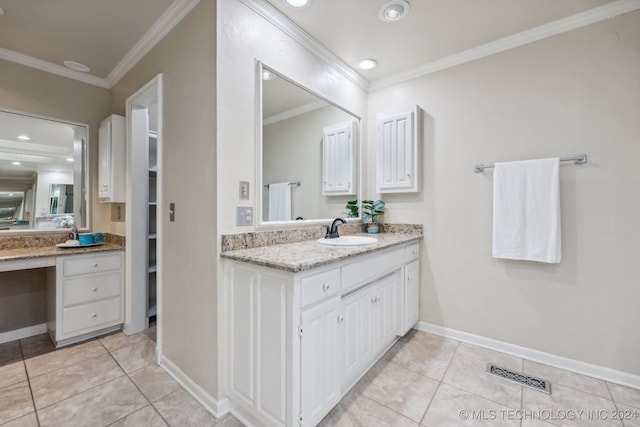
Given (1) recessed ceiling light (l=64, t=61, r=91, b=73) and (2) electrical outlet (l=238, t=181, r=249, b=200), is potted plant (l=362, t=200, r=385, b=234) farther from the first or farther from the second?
(1) recessed ceiling light (l=64, t=61, r=91, b=73)

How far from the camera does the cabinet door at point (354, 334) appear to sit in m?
1.54

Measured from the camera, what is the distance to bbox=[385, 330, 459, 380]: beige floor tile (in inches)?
76.7

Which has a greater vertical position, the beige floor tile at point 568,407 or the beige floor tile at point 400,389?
the beige floor tile at point 400,389

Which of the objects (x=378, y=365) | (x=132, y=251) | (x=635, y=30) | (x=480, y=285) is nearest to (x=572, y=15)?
(x=635, y=30)

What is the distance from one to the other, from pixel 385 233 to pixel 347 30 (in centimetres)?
176

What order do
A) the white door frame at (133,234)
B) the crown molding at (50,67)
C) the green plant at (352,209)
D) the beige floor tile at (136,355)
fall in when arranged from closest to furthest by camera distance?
the beige floor tile at (136,355), the crown molding at (50,67), the white door frame at (133,234), the green plant at (352,209)

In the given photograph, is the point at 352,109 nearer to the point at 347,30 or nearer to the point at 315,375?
the point at 347,30

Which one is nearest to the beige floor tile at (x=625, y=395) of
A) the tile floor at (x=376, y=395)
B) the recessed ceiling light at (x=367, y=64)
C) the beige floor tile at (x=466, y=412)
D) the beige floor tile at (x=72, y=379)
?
the tile floor at (x=376, y=395)

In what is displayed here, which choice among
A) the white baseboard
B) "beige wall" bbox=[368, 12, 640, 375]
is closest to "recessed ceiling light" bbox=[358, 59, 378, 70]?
"beige wall" bbox=[368, 12, 640, 375]

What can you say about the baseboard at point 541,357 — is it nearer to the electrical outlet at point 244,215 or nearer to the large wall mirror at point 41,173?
the electrical outlet at point 244,215

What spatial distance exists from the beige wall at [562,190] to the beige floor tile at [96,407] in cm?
231

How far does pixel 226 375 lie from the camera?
5.08ft

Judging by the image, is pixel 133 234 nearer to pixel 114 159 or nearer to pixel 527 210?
pixel 114 159

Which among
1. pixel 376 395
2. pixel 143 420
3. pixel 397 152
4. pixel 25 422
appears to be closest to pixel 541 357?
pixel 376 395
